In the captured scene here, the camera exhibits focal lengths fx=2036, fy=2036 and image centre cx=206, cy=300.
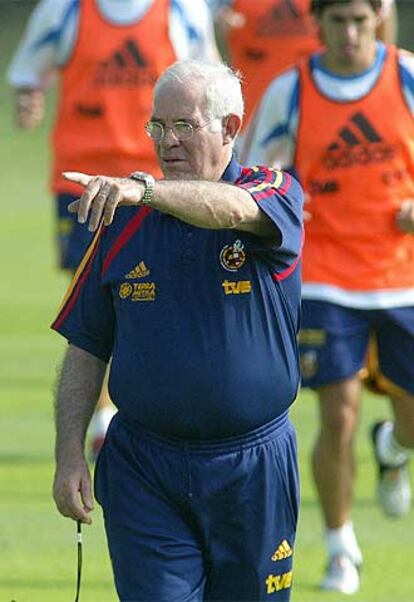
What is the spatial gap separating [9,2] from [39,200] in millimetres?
8808

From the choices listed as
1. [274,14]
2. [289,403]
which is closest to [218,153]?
[289,403]

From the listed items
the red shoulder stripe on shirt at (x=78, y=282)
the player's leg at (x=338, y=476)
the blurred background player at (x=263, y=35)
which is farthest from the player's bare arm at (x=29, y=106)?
the red shoulder stripe on shirt at (x=78, y=282)

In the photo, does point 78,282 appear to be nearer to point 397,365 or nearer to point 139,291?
point 139,291

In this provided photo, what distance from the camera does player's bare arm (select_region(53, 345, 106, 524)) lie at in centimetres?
628

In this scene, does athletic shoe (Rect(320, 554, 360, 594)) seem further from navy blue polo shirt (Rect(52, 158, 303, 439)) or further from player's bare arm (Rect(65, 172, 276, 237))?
player's bare arm (Rect(65, 172, 276, 237))

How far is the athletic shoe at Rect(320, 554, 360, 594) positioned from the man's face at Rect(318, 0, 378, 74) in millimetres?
2221

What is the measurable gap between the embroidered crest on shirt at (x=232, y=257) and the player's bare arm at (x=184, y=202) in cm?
9

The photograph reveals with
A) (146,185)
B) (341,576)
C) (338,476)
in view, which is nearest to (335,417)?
(338,476)

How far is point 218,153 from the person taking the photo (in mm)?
6230

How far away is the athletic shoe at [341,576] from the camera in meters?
8.94

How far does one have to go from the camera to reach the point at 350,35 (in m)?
9.24

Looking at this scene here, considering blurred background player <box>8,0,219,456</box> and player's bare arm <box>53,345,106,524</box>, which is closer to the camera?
player's bare arm <box>53,345,106,524</box>

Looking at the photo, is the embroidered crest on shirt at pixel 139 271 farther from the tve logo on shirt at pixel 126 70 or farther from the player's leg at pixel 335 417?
the tve logo on shirt at pixel 126 70

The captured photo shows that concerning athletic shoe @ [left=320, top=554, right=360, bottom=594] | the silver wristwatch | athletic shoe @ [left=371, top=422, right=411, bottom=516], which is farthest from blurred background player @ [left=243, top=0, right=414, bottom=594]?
the silver wristwatch
